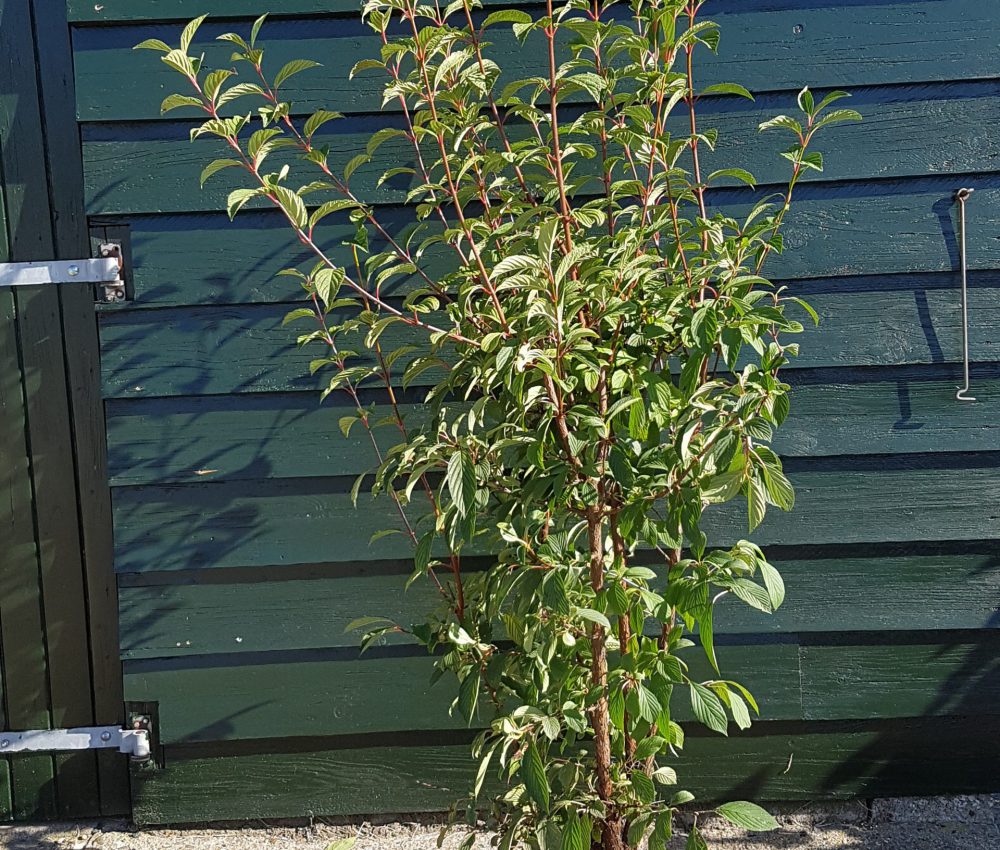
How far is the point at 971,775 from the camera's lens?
2268 mm

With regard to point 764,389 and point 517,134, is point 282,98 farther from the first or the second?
point 764,389

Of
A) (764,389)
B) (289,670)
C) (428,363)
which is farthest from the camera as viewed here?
(289,670)

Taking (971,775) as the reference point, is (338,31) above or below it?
above

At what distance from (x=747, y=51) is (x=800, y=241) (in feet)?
1.43

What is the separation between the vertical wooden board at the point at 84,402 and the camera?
214 cm

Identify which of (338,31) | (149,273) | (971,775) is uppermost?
(338,31)

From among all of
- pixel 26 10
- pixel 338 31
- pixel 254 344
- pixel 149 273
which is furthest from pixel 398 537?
pixel 26 10

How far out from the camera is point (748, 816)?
1.60 m

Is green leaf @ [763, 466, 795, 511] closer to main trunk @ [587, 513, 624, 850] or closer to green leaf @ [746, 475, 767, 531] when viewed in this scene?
green leaf @ [746, 475, 767, 531]

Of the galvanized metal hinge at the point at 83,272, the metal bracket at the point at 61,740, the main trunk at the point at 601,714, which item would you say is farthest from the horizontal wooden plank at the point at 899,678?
the galvanized metal hinge at the point at 83,272

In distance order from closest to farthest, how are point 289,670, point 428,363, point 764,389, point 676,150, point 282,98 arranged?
point 764,389, point 676,150, point 428,363, point 282,98, point 289,670

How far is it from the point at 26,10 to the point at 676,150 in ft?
5.11

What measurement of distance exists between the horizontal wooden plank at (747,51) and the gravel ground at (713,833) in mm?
1688

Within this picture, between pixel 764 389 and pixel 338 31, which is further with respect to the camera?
pixel 338 31
